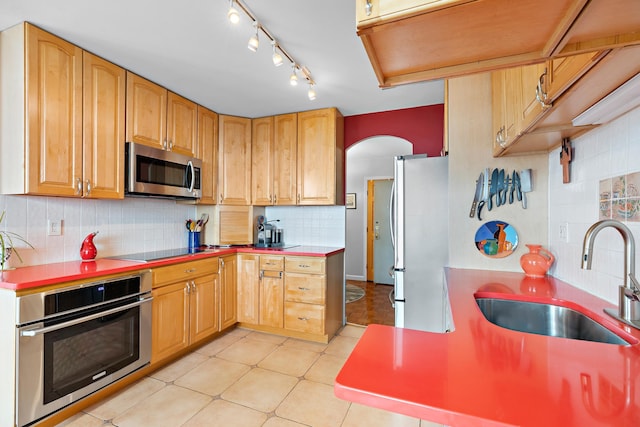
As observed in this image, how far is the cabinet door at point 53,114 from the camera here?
5.72 feet

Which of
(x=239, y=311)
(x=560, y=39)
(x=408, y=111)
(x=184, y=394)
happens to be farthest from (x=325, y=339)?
(x=560, y=39)

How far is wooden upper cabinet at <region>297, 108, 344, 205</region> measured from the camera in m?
3.05

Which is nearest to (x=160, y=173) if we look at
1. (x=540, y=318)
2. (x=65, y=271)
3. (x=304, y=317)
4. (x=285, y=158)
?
(x=65, y=271)

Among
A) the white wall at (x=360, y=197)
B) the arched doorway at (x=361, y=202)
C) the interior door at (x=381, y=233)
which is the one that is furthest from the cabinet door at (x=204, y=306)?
the interior door at (x=381, y=233)

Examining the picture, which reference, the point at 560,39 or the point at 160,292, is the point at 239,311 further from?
the point at 560,39

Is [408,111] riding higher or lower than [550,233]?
higher

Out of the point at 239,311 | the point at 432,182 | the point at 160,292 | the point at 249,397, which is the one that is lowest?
the point at 249,397

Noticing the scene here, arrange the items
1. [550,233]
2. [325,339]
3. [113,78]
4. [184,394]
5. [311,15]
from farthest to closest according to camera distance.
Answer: [325,339] → [113,78] → [184,394] → [550,233] → [311,15]

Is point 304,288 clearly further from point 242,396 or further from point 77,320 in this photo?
point 77,320

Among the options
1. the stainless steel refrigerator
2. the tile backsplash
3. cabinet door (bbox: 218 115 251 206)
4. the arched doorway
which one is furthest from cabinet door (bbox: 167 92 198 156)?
the arched doorway

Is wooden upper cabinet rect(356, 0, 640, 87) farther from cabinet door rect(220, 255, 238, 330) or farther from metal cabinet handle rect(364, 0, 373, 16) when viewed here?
cabinet door rect(220, 255, 238, 330)

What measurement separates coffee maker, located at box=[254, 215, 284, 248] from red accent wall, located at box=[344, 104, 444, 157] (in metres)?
1.37

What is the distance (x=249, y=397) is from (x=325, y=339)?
3.28ft

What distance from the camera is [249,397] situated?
6.49 feet
